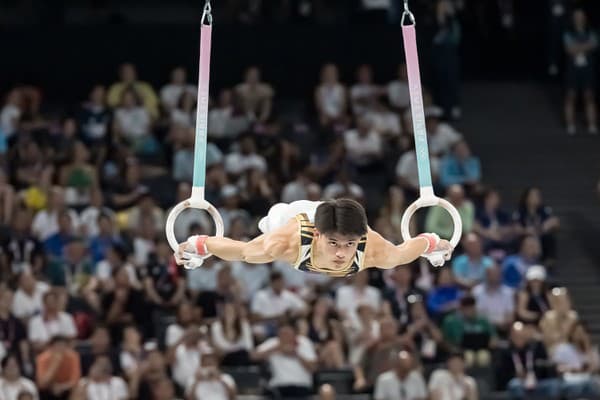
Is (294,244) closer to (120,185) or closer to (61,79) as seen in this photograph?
(120,185)

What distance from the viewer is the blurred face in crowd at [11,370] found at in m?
15.4

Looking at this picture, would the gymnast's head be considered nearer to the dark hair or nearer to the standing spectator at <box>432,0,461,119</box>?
the dark hair

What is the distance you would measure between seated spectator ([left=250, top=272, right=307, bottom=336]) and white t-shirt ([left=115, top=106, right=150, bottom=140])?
3.18 metres

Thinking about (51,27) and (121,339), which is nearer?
(121,339)

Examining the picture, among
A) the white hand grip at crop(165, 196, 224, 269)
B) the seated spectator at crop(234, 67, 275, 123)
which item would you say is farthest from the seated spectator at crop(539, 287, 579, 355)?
the white hand grip at crop(165, 196, 224, 269)

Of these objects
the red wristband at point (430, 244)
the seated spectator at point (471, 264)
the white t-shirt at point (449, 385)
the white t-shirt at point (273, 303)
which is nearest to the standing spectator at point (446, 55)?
the seated spectator at point (471, 264)

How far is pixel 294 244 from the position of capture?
1019 cm

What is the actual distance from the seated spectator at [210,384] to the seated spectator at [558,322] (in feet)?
12.0

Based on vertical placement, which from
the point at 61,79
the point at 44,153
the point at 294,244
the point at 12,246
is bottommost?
the point at 294,244

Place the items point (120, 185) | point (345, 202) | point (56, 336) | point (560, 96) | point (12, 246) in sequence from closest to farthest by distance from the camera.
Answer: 1. point (345, 202)
2. point (56, 336)
3. point (12, 246)
4. point (120, 185)
5. point (560, 96)

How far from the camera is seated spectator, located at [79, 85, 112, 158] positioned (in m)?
18.7

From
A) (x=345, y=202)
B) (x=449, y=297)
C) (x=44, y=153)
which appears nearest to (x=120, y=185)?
(x=44, y=153)

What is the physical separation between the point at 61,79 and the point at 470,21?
6.28m

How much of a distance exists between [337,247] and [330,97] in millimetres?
10073
